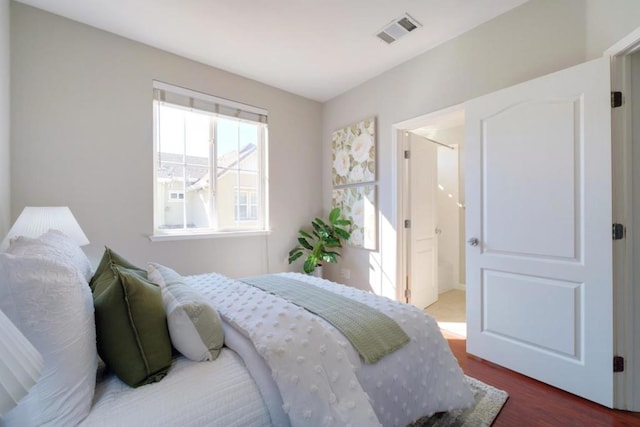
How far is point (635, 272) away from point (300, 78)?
324 centimetres

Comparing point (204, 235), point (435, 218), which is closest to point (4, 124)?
point (204, 235)

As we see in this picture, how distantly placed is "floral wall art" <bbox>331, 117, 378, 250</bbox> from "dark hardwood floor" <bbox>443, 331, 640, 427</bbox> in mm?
1660

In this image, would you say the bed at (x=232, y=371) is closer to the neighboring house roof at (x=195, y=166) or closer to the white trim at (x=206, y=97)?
the neighboring house roof at (x=195, y=166)

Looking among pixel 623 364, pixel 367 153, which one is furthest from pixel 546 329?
pixel 367 153

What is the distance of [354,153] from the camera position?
342cm

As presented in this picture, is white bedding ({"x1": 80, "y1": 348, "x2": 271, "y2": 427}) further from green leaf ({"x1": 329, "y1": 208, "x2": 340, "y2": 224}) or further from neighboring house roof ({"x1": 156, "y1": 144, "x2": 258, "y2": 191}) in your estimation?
green leaf ({"x1": 329, "y1": 208, "x2": 340, "y2": 224})

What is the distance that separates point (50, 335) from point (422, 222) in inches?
129

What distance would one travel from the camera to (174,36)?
8.05 ft

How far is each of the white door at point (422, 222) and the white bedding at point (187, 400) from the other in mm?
2507

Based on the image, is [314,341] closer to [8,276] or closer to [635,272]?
[8,276]

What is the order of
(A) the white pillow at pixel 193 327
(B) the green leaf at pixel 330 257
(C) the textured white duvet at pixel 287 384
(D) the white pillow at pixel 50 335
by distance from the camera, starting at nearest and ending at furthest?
1. (D) the white pillow at pixel 50 335
2. (C) the textured white duvet at pixel 287 384
3. (A) the white pillow at pixel 193 327
4. (B) the green leaf at pixel 330 257

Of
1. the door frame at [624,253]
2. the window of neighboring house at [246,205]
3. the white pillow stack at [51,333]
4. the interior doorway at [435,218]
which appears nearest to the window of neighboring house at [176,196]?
the window of neighboring house at [246,205]

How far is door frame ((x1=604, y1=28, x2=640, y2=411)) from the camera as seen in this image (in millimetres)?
1589

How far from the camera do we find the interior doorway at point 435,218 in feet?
10.1
